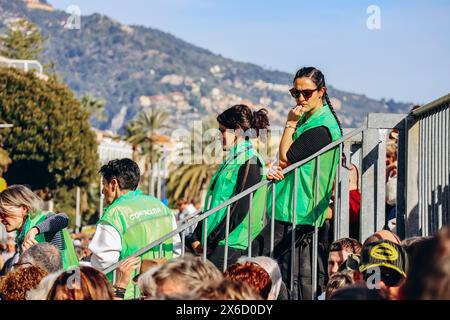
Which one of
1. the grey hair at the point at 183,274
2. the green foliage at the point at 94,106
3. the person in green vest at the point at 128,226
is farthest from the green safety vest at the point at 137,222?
the green foliage at the point at 94,106

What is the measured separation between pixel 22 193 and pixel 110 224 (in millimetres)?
1029

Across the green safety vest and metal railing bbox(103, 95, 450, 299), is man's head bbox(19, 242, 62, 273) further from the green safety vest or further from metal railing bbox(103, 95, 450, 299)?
the green safety vest

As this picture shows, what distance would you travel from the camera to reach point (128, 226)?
6641 millimetres

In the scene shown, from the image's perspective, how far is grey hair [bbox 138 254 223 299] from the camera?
417 cm

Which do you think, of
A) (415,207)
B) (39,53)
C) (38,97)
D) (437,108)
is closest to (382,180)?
(415,207)

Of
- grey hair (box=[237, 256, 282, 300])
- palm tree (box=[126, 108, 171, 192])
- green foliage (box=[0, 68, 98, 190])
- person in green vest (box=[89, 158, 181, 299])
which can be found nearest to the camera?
grey hair (box=[237, 256, 282, 300])

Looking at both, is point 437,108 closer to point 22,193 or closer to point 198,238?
point 198,238

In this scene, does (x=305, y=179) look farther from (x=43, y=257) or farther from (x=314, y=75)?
(x=43, y=257)

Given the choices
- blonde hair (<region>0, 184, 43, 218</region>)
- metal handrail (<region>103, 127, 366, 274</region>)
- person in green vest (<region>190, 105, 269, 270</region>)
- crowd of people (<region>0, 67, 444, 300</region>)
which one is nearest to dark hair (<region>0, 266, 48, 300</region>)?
crowd of people (<region>0, 67, 444, 300</region>)

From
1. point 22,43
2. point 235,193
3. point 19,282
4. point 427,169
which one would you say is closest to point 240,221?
point 235,193

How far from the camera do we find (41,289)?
15.1ft

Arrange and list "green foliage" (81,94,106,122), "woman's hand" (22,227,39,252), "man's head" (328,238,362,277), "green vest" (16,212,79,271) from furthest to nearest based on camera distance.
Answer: "green foliage" (81,94,106,122) < "green vest" (16,212,79,271) < "woman's hand" (22,227,39,252) < "man's head" (328,238,362,277)

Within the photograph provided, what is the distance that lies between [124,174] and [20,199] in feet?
2.81

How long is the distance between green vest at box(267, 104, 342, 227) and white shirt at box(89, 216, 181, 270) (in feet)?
3.16
